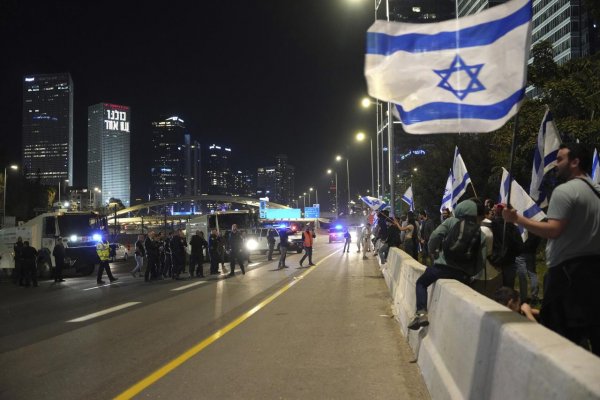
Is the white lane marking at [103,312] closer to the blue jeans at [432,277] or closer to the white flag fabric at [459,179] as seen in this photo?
the blue jeans at [432,277]

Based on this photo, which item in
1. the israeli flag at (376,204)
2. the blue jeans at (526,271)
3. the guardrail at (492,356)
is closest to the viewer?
the guardrail at (492,356)

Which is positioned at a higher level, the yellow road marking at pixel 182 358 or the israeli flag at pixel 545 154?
the israeli flag at pixel 545 154

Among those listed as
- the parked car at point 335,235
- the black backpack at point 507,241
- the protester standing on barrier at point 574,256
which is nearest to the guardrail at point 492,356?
the protester standing on barrier at point 574,256

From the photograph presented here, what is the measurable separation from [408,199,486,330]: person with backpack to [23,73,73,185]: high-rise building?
186081mm

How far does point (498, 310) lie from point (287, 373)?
10.9 ft

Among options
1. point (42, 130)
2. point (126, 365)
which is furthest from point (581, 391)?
point (42, 130)

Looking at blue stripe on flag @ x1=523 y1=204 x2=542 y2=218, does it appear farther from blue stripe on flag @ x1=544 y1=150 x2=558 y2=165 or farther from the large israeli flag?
the large israeli flag

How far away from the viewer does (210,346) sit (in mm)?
8375

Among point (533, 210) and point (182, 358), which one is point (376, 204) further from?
point (182, 358)

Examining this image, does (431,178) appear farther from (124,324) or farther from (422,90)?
(422,90)

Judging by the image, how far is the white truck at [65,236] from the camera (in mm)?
26312

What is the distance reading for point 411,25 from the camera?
5.10 meters

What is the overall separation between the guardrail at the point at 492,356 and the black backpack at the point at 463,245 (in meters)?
0.36

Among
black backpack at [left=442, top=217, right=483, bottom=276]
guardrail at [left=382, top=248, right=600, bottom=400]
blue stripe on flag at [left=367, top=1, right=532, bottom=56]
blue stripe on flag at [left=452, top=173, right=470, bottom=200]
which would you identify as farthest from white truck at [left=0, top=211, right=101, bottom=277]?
blue stripe on flag at [left=367, top=1, right=532, bottom=56]
